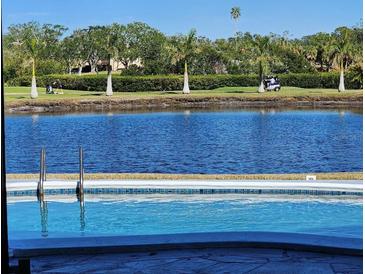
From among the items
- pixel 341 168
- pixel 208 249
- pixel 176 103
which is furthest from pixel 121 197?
pixel 176 103

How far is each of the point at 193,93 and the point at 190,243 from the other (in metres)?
21.8

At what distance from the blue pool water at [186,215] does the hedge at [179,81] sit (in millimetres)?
18801

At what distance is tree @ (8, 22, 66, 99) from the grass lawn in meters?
0.80

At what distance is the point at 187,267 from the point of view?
342 cm

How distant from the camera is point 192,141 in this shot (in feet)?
58.3

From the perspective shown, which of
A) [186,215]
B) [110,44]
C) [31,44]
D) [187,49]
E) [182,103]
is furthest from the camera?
[110,44]

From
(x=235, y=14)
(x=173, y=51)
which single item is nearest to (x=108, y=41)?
(x=173, y=51)

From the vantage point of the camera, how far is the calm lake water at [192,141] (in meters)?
14.2

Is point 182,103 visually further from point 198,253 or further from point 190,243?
point 198,253

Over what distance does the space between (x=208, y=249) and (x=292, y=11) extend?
2275 centimetres

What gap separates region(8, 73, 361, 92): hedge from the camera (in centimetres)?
2623

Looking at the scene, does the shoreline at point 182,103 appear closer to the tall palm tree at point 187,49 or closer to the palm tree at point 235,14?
the tall palm tree at point 187,49

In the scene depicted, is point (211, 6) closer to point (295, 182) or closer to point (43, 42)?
point (43, 42)

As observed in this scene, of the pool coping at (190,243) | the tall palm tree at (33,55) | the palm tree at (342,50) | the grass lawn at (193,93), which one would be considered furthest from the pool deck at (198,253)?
the palm tree at (342,50)
